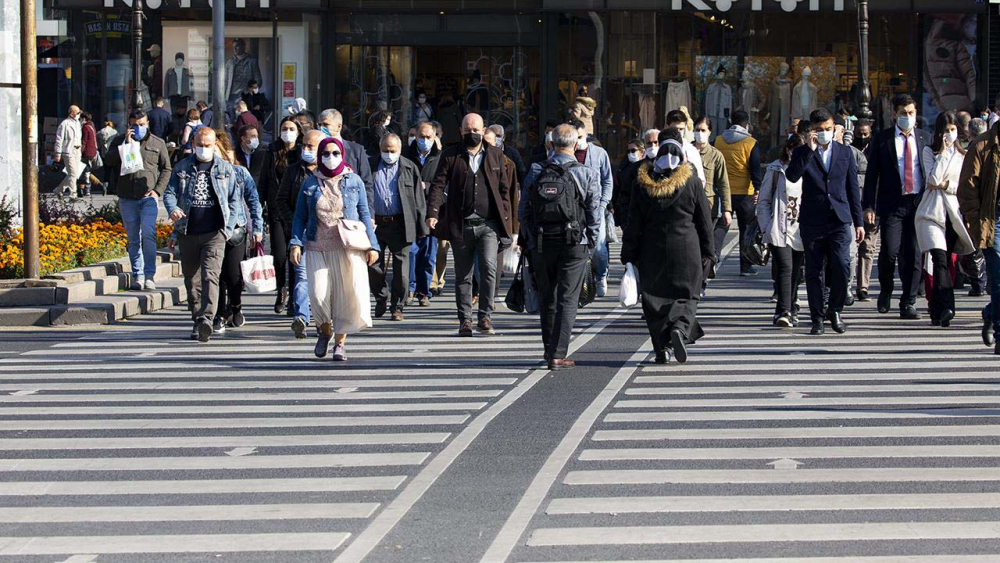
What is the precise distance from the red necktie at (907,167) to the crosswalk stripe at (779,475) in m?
7.25

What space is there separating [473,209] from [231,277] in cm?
227

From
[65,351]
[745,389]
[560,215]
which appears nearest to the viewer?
[745,389]

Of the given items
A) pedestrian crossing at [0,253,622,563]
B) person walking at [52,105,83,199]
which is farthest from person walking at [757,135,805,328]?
person walking at [52,105,83,199]

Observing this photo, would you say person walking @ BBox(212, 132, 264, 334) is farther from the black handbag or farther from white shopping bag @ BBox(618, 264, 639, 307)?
white shopping bag @ BBox(618, 264, 639, 307)

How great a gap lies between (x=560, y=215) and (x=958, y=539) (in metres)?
5.76

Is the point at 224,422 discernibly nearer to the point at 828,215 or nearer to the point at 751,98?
the point at 828,215

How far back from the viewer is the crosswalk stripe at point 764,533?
6707mm

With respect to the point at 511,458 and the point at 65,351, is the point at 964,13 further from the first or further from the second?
the point at 511,458

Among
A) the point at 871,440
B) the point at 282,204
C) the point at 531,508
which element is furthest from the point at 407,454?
the point at 282,204

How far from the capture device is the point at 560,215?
1204cm

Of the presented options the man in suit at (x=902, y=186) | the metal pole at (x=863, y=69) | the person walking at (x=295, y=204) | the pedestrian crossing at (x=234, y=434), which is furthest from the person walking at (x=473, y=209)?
the metal pole at (x=863, y=69)

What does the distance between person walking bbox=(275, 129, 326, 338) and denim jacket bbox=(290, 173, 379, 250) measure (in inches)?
53.7

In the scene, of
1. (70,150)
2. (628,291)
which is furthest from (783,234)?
(70,150)

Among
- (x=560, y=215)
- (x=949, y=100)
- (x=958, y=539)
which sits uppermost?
(x=949, y=100)
